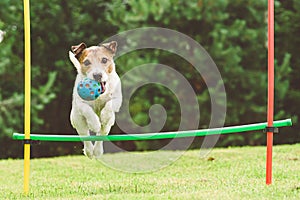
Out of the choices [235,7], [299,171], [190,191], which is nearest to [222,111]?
[235,7]

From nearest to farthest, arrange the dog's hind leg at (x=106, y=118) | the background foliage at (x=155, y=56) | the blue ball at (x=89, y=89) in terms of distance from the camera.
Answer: the blue ball at (x=89, y=89)
the dog's hind leg at (x=106, y=118)
the background foliage at (x=155, y=56)

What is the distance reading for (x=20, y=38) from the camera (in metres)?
11.2

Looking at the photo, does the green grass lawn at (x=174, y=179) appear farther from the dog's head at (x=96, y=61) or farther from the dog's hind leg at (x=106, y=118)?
the dog's head at (x=96, y=61)

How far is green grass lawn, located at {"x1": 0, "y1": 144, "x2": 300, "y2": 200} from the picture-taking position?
4.25 meters

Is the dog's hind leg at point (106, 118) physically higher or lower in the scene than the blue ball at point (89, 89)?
lower

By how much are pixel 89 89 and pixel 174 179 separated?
1.51 m

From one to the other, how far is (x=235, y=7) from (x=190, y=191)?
7.30 meters

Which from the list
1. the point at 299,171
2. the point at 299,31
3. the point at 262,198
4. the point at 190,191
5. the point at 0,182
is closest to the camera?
the point at 262,198

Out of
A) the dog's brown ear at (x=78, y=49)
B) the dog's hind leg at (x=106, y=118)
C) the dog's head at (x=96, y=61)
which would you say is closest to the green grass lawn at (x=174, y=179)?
the dog's hind leg at (x=106, y=118)

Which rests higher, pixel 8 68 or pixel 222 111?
pixel 8 68

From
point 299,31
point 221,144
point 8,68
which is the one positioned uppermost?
point 299,31

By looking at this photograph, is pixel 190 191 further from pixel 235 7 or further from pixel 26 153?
pixel 235 7

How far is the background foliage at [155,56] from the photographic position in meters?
10.6

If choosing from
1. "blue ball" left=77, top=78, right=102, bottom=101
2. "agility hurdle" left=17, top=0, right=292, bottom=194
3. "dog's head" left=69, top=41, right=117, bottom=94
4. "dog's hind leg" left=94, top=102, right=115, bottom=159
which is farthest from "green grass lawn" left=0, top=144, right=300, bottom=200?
"dog's head" left=69, top=41, right=117, bottom=94
